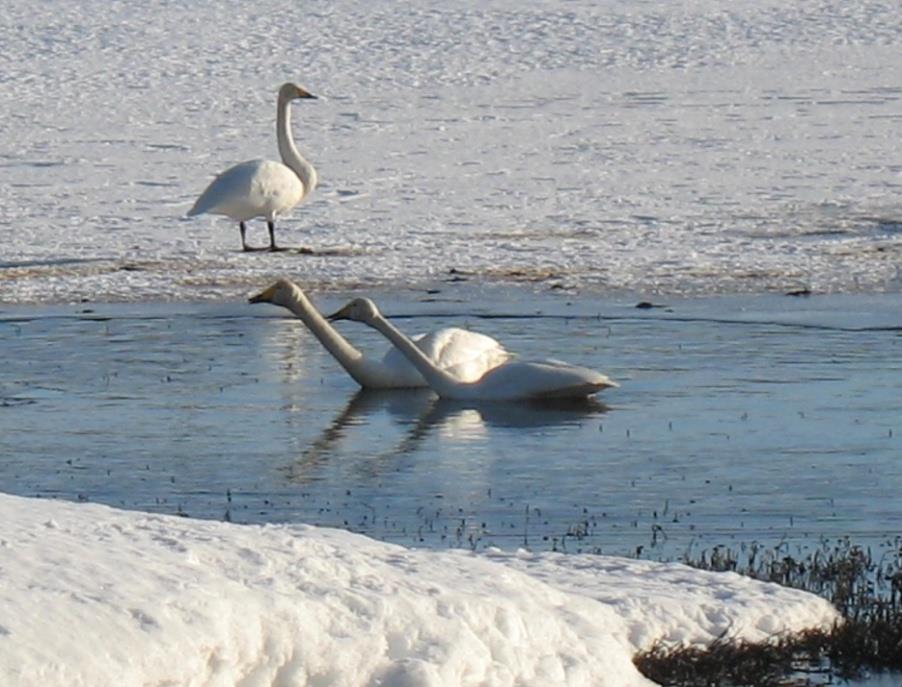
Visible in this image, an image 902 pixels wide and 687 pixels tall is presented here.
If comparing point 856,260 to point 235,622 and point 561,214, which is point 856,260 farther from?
point 235,622

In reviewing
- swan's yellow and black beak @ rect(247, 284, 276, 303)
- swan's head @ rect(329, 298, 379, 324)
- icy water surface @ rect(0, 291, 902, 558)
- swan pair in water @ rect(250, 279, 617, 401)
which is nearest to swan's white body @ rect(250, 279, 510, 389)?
swan pair in water @ rect(250, 279, 617, 401)

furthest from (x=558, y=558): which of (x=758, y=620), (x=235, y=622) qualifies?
(x=235, y=622)

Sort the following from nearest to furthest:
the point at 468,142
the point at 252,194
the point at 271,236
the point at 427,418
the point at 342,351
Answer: the point at 427,418, the point at 342,351, the point at 252,194, the point at 271,236, the point at 468,142

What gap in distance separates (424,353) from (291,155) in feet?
25.9

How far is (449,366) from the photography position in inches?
421

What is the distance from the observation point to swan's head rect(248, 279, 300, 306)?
1141cm

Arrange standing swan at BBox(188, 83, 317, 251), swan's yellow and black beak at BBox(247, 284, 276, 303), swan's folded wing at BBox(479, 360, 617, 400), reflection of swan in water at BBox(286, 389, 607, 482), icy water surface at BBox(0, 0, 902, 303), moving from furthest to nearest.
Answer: standing swan at BBox(188, 83, 317, 251)
icy water surface at BBox(0, 0, 902, 303)
swan's yellow and black beak at BBox(247, 284, 276, 303)
swan's folded wing at BBox(479, 360, 617, 400)
reflection of swan in water at BBox(286, 389, 607, 482)

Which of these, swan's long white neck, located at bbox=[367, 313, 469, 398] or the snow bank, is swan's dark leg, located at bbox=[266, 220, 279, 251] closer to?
swan's long white neck, located at bbox=[367, 313, 469, 398]

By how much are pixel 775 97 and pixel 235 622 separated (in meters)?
22.3

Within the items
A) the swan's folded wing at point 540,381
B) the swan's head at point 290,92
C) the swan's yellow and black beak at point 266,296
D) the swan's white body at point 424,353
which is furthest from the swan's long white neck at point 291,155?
the swan's folded wing at point 540,381

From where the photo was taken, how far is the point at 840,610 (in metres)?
6.05

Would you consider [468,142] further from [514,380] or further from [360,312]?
[514,380]

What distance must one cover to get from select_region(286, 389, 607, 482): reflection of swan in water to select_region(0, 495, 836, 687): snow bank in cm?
305

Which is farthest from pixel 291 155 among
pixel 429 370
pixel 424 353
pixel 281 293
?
pixel 429 370
